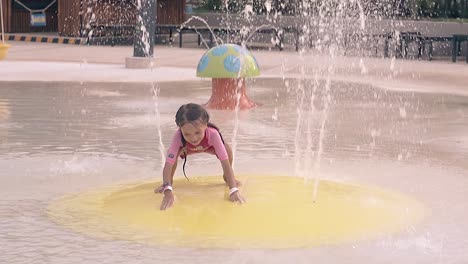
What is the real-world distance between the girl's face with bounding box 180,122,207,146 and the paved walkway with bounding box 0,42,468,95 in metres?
9.84

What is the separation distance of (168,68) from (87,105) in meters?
6.70

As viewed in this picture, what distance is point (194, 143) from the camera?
5.88 meters

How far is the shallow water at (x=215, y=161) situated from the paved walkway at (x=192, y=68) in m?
1.47

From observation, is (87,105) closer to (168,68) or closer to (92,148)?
(92,148)

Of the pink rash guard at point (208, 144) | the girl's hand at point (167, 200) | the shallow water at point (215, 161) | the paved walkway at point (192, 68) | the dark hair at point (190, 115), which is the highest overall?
the dark hair at point (190, 115)

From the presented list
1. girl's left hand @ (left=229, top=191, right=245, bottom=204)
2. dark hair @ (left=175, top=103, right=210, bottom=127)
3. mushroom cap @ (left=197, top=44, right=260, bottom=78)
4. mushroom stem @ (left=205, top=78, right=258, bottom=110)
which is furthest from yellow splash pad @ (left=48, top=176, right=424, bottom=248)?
mushroom cap @ (left=197, top=44, right=260, bottom=78)

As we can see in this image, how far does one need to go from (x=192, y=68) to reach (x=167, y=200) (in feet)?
43.0

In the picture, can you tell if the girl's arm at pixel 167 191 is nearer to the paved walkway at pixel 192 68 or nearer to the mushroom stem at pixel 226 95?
the mushroom stem at pixel 226 95

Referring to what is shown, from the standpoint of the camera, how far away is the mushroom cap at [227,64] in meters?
11.9

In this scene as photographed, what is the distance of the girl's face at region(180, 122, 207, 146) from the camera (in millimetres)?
5637

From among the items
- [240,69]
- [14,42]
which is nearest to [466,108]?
[240,69]

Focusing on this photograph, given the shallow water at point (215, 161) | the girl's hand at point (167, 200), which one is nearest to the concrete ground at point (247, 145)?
the shallow water at point (215, 161)

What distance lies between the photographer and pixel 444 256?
506 cm

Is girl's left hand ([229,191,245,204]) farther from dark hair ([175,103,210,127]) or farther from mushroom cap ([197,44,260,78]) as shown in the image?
mushroom cap ([197,44,260,78])
